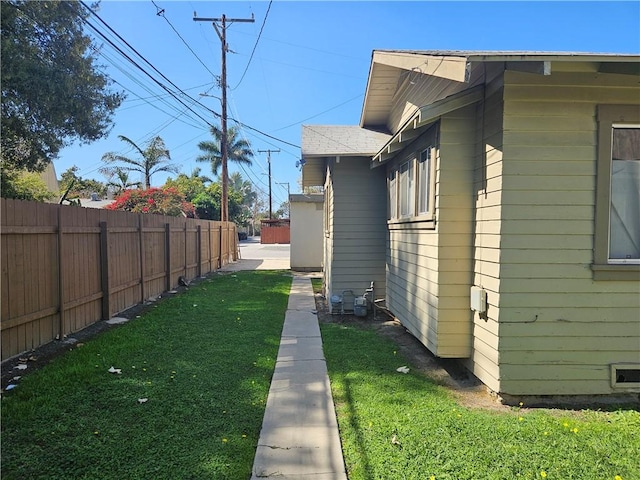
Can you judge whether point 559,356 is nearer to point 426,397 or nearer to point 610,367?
point 610,367

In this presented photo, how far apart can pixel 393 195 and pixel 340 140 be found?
1904mm

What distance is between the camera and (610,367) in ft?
11.6

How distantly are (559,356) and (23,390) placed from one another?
4886 mm

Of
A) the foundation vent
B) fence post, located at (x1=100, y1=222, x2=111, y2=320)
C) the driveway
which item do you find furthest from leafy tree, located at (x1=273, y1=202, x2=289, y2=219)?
the foundation vent

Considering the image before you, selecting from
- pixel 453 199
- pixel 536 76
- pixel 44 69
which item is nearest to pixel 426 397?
pixel 453 199

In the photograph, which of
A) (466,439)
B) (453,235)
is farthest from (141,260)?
(466,439)

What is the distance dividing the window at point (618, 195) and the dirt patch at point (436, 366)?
1.56m

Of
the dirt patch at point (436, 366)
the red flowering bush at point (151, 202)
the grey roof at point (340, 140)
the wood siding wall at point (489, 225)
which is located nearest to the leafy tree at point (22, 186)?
the red flowering bush at point (151, 202)

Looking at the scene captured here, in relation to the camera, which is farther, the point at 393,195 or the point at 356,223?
the point at 356,223

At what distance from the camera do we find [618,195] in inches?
140

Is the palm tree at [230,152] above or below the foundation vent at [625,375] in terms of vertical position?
above

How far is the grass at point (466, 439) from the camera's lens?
2467 mm

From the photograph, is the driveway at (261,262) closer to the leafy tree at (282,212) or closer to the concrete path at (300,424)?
the concrete path at (300,424)

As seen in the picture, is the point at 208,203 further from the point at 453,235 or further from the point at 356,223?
the point at 453,235
